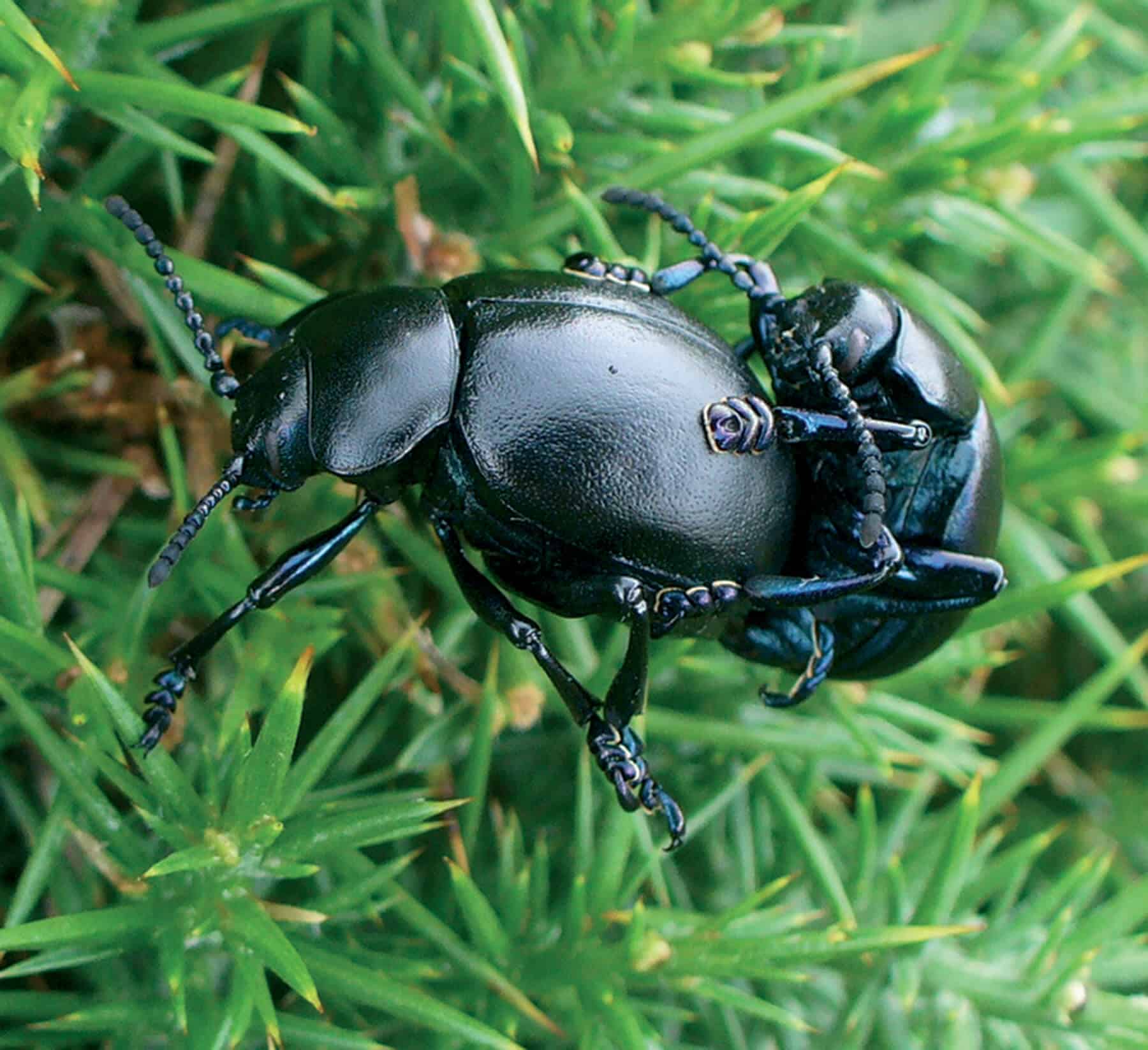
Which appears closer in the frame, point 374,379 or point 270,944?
point 270,944

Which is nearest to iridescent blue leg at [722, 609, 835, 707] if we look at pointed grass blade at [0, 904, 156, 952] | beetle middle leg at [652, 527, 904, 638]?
beetle middle leg at [652, 527, 904, 638]

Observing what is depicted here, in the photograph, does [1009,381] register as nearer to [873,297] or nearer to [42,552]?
[873,297]

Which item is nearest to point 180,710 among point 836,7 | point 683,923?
point 683,923

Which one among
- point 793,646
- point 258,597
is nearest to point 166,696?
point 258,597

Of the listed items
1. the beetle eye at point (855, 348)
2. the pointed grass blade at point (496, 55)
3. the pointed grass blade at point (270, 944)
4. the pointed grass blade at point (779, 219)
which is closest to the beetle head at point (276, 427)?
the pointed grass blade at point (496, 55)

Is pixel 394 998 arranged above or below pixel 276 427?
below

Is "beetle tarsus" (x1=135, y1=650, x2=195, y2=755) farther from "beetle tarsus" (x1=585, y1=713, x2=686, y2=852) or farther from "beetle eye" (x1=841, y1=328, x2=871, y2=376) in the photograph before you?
"beetle eye" (x1=841, y1=328, x2=871, y2=376)

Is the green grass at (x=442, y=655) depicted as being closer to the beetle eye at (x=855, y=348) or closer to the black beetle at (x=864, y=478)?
the black beetle at (x=864, y=478)

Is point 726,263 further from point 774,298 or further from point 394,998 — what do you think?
point 394,998
